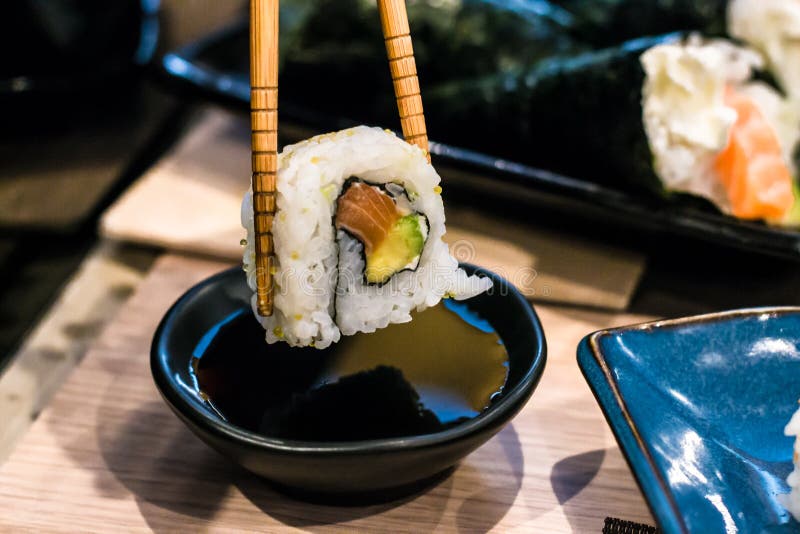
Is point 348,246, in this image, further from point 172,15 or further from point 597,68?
point 172,15

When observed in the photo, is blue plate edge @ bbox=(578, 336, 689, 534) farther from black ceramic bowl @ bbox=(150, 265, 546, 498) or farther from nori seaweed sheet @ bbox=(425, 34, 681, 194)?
nori seaweed sheet @ bbox=(425, 34, 681, 194)

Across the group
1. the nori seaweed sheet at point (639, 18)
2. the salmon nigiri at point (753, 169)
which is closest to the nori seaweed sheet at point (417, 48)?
the nori seaweed sheet at point (639, 18)

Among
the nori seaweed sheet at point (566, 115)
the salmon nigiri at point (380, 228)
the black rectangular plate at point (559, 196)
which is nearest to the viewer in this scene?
the salmon nigiri at point (380, 228)

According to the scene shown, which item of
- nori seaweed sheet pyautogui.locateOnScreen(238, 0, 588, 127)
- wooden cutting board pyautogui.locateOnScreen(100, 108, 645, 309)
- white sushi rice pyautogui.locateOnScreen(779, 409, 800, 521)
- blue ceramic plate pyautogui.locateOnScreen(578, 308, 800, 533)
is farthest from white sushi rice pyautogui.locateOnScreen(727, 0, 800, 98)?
white sushi rice pyautogui.locateOnScreen(779, 409, 800, 521)

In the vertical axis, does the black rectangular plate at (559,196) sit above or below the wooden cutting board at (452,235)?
above

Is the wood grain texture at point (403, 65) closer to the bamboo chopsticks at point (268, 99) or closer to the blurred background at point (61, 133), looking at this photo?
the bamboo chopsticks at point (268, 99)

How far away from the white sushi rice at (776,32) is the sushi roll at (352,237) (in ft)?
3.63

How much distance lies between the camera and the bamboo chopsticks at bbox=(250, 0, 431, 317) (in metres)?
0.91

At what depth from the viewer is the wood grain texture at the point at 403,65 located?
1.00 meters

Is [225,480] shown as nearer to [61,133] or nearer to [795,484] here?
[795,484]

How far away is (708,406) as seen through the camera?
1.06m

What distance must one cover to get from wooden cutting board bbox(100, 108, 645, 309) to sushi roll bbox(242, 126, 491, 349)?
603 millimetres

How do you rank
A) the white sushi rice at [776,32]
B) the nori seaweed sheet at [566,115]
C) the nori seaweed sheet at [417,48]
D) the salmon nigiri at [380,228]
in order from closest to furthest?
1. the salmon nigiri at [380,228]
2. the nori seaweed sheet at [566,115]
3. the white sushi rice at [776,32]
4. the nori seaweed sheet at [417,48]

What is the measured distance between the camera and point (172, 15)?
2744 mm
